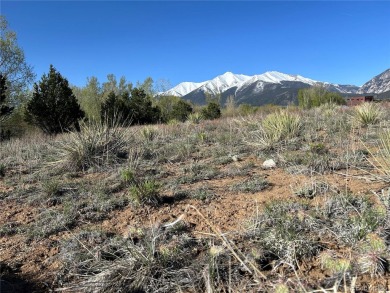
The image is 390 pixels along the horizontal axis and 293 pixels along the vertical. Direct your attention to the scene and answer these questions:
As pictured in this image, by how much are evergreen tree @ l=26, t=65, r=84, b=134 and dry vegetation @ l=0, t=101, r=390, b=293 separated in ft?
33.0

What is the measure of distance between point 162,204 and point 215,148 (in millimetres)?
2728

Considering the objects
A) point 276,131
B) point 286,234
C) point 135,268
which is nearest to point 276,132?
point 276,131

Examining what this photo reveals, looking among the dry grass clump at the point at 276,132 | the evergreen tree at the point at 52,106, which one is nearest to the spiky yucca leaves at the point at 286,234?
the dry grass clump at the point at 276,132

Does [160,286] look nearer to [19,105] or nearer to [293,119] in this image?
[293,119]

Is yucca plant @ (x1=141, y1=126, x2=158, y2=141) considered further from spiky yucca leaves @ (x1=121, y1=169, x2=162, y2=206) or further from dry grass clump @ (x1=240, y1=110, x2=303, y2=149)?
spiky yucca leaves @ (x1=121, y1=169, x2=162, y2=206)

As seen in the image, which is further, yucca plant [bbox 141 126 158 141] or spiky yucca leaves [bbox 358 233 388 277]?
yucca plant [bbox 141 126 158 141]

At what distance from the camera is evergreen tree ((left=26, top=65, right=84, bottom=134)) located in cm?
1441

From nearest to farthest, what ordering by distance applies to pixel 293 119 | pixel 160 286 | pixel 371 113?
pixel 160 286 < pixel 293 119 < pixel 371 113

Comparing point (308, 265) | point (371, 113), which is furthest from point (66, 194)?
point (371, 113)

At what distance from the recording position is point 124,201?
10.8ft

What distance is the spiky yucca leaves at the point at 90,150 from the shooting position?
4.89 meters

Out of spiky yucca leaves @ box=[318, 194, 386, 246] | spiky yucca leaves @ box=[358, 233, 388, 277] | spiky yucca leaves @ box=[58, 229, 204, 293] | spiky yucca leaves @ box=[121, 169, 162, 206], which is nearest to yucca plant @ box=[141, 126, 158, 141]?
spiky yucca leaves @ box=[121, 169, 162, 206]

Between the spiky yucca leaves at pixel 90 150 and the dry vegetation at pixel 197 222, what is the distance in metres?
0.02

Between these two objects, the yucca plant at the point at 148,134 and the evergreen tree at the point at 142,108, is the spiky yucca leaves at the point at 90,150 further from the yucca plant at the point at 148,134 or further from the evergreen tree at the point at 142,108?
the evergreen tree at the point at 142,108
